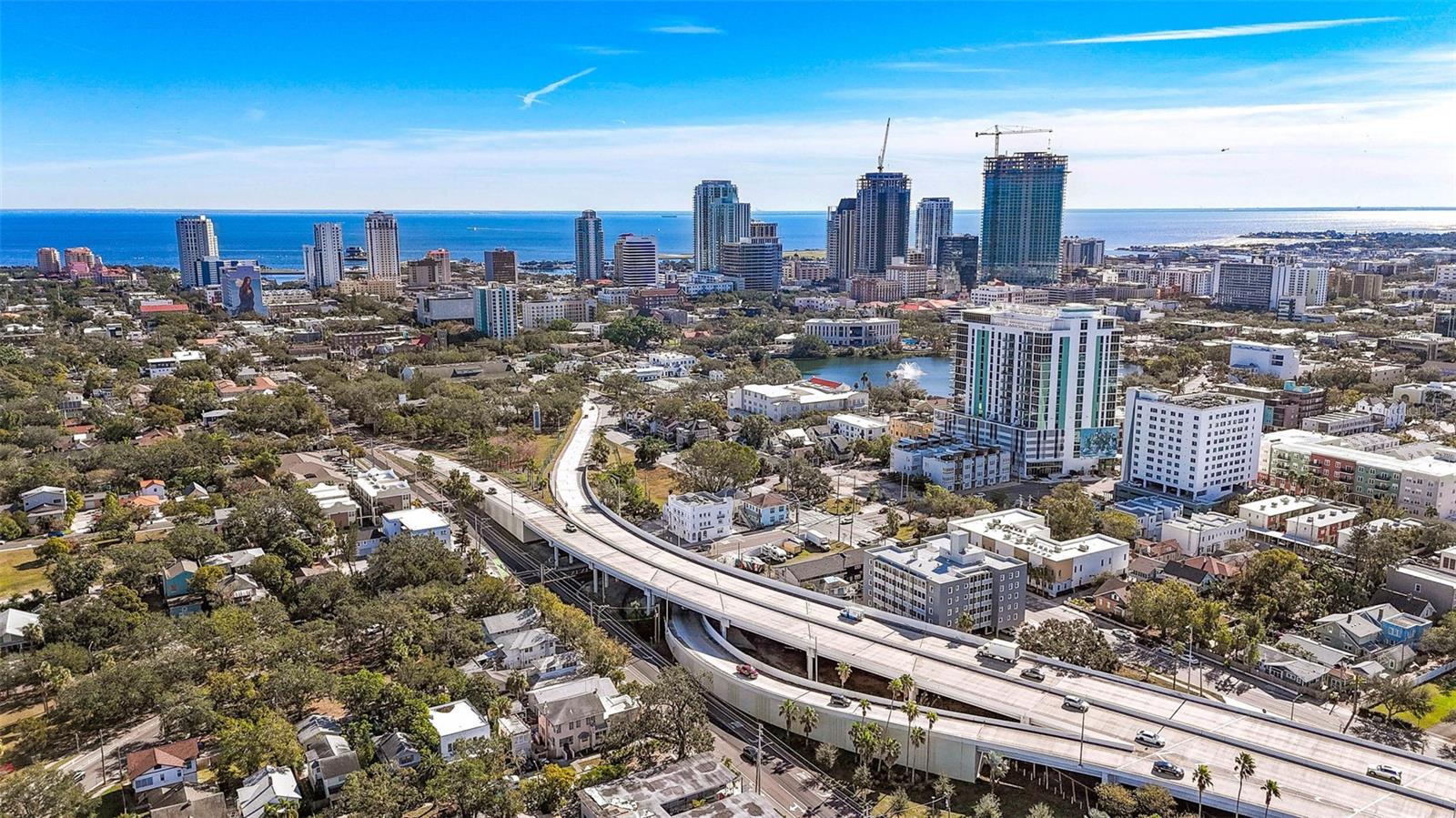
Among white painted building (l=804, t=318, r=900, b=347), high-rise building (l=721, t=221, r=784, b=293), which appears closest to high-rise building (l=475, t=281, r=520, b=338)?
white painted building (l=804, t=318, r=900, b=347)

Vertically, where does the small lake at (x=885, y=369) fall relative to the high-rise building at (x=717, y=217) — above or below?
below

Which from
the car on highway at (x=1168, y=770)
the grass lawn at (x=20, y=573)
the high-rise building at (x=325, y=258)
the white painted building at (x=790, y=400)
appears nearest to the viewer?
the car on highway at (x=1168, y=770)

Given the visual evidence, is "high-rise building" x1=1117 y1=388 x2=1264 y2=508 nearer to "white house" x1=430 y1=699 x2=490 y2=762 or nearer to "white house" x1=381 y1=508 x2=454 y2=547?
"white house" x1=381 y1=508 x2=454 y2=547

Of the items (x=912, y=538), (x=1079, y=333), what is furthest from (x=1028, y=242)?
(x=912, y=538)

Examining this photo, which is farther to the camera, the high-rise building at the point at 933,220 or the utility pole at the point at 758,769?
the high-rise building at the point at 933,220

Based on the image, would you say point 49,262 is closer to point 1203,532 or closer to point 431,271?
point 431,271

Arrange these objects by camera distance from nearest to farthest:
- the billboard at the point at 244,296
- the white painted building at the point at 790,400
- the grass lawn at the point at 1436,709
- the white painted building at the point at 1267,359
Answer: the grass lawn at the point at 1436,709 → the white painted building at the point at 790,400 → the white painted building at the point at 1267,359 → the billboard at the point at 244,296

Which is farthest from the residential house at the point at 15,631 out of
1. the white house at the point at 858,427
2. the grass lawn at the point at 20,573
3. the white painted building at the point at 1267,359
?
the white painted building at the point at 1267,359

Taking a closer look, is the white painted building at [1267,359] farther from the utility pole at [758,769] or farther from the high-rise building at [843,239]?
the high-rise building at [843,239]
